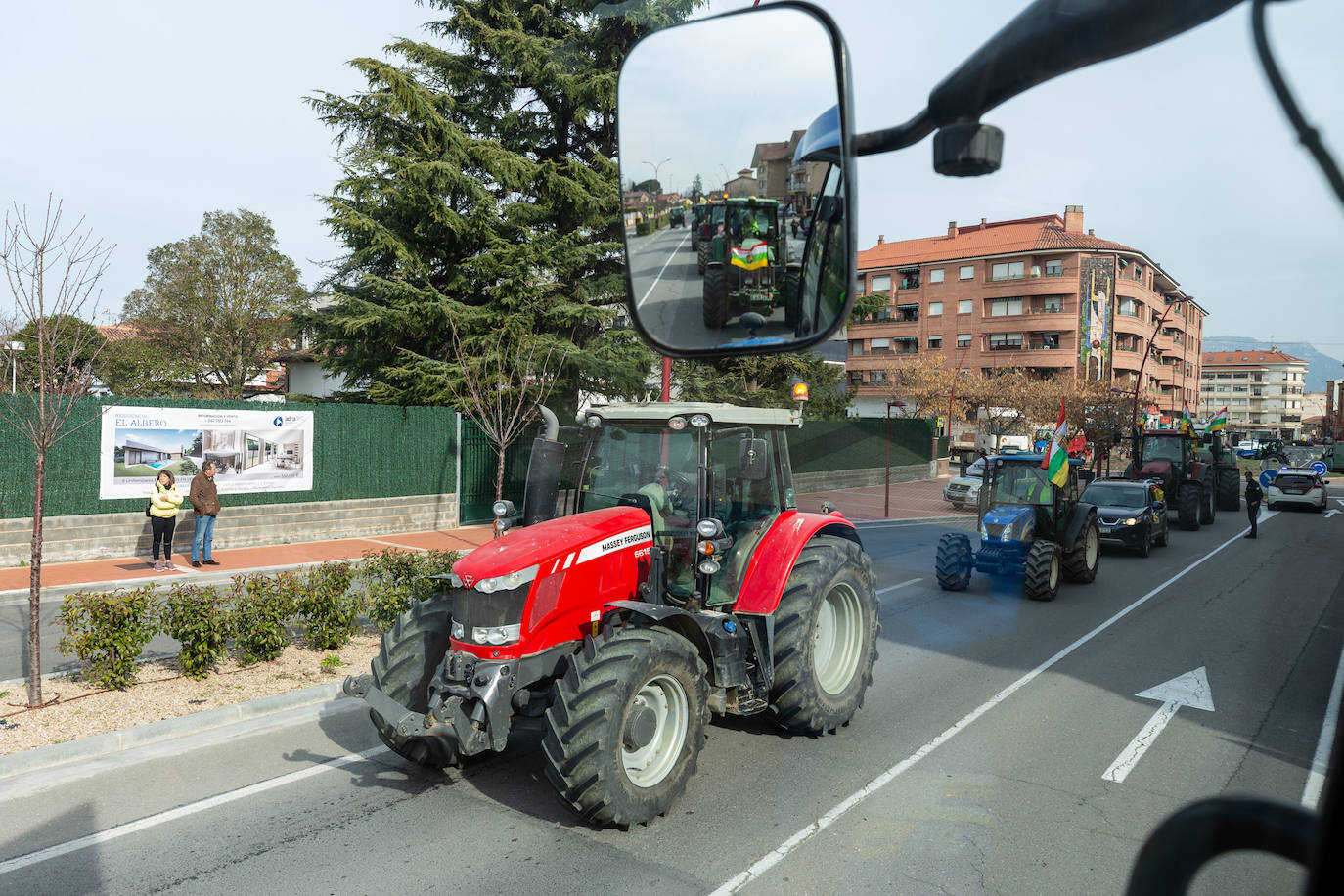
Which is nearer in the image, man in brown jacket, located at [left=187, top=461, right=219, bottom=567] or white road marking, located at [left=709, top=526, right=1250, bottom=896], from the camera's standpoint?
white road marking, located at [left=709, top=526, right=1250, bottom=896]

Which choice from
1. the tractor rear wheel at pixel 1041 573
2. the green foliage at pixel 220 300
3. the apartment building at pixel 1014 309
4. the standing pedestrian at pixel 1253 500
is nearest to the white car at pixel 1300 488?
the standing pedestrian at pixel 1253 500

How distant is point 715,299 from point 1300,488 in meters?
32.8

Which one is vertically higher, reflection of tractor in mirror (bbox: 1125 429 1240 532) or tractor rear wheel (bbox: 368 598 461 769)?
reflection of tractor in mirror (bbox: 1125 429 1240 532)

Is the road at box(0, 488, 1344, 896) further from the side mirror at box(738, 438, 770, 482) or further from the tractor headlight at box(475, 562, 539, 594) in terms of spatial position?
the side mirror at box(738, 438, 770, 482)

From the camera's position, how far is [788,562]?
21.1 feet

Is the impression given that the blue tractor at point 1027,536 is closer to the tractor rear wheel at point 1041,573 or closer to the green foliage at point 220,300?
the tractor rear wheel at point 1041,573

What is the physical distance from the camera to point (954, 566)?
42.2 ft

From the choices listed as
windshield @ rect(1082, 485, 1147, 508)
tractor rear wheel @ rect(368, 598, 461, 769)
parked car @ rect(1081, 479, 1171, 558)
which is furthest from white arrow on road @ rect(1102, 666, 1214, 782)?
windshield @ rect(1082, 485, 1147, 508)

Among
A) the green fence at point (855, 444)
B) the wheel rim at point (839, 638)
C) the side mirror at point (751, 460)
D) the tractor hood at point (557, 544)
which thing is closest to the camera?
the tractor hood at point (557, 544)

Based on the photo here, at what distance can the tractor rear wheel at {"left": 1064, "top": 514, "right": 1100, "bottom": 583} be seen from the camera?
13.4 meters

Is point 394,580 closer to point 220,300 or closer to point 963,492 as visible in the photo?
point 963,492

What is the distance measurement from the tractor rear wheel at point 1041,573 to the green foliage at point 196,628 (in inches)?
391

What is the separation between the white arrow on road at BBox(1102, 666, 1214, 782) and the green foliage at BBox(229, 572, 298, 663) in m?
6.76

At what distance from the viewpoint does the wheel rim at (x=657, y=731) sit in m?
5.08
